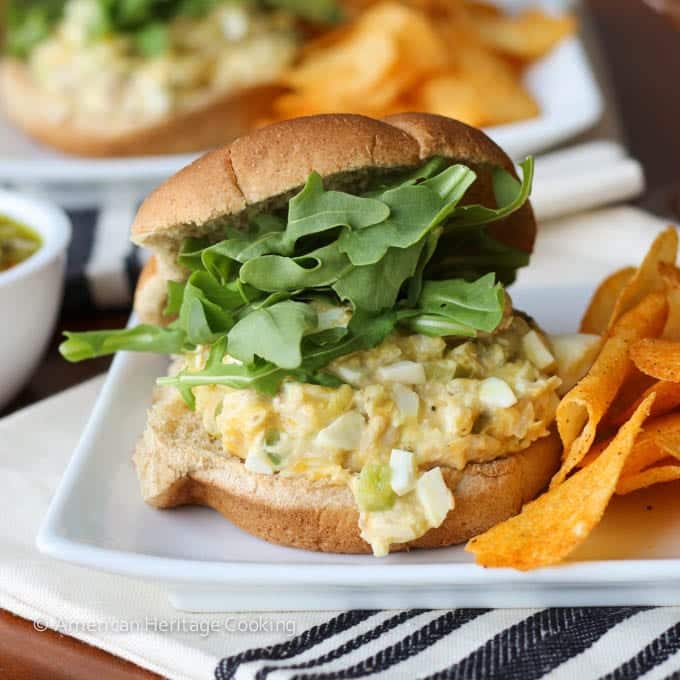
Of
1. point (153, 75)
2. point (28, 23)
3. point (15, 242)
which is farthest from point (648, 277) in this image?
point (28, 23)

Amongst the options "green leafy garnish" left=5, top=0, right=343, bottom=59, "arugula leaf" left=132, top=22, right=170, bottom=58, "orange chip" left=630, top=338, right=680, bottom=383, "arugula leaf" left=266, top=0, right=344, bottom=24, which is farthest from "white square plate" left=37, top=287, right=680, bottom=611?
"arugula leaf" left=266, top=0, right=344, bottom=24

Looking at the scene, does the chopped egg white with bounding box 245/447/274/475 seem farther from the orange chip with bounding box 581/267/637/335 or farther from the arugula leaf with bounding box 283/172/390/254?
the orange chip with bounding box 581/267/637/335

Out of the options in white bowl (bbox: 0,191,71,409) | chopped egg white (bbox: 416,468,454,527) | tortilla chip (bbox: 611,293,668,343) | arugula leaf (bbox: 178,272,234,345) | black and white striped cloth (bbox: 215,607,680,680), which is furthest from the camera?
white bowl (bbox: 0,191,71,409)

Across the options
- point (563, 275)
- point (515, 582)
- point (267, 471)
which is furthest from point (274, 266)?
point (563, 275)

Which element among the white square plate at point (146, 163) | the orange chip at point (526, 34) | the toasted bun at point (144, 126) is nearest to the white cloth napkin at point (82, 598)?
the white square plate at point (146, 163)

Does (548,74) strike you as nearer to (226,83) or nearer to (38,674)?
(226,83)

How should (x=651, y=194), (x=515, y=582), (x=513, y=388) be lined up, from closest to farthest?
(x=515, y=582)
(x=513, y=388)
(x=651, y=194)

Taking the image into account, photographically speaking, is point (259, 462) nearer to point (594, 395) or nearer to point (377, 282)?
point (377, 282)
